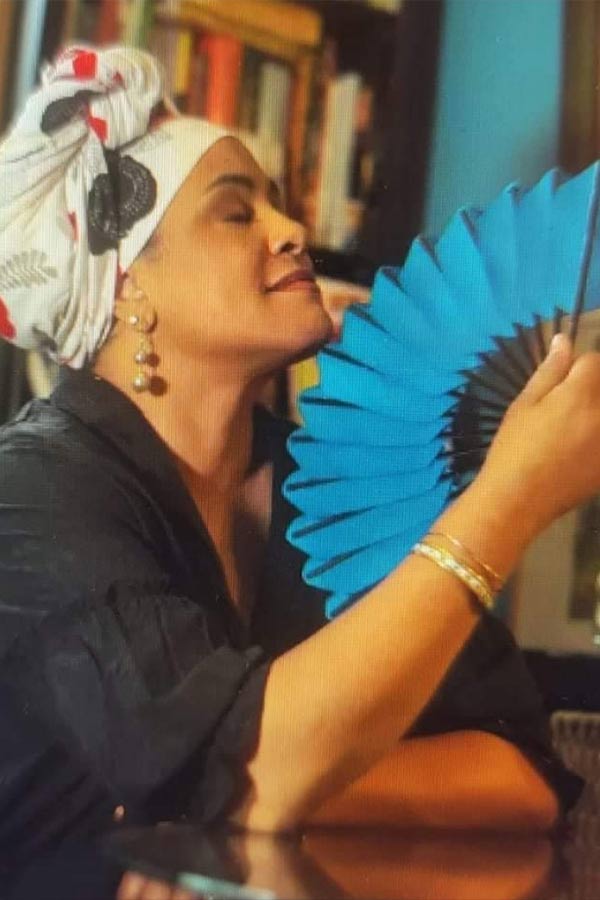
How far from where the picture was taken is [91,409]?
81cm

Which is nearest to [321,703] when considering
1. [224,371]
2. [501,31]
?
[224,371]

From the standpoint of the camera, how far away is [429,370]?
80 cm

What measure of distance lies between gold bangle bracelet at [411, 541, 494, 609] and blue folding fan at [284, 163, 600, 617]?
1.9 inches

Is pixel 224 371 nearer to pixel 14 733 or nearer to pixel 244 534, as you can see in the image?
pixel 244 534

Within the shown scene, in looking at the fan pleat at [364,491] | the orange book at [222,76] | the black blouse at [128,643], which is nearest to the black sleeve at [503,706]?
the black blouse at [128,643]

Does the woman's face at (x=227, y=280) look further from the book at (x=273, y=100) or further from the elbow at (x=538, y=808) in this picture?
the elbow at (x=538, y=808)

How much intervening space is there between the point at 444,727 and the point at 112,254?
409mm

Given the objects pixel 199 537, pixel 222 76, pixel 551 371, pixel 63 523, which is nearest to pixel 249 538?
pixel 199 537

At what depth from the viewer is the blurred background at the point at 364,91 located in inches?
32.8

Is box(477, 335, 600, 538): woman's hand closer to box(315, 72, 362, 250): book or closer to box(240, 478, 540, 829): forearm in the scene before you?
box(240, 478, 540, 829): forearm

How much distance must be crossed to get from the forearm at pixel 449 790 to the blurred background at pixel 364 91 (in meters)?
0.28

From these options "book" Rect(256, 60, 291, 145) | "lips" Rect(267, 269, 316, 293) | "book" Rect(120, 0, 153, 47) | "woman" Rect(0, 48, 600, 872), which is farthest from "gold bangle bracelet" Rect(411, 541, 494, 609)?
"book" Rect(120, 0, 153, 47)

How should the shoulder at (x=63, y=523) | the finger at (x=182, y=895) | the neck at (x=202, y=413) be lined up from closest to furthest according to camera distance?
1. the finger at (x=182, y=895)
2. the shoulder at (x=63, y=523)
3. the neck at (x=202, y=413)

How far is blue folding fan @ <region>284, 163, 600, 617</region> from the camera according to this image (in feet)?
2.53
